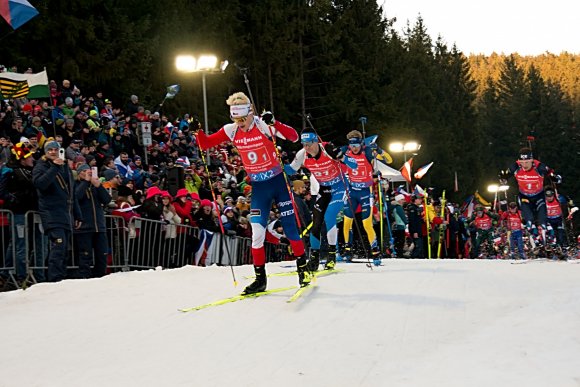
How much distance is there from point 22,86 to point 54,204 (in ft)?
20.4

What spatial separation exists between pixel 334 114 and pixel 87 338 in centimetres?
4013

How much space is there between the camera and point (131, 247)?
1267 centimetres

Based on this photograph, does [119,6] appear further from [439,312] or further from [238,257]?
[439,312]

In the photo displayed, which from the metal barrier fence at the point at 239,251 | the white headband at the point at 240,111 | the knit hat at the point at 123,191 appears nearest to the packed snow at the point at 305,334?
the white headband at the point at 240,111

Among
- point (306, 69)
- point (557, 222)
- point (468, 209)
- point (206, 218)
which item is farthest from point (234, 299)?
point (306, 69)

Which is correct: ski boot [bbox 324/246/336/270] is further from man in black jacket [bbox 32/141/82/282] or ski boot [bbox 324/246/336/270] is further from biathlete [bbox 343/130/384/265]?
man in black jacket [bbox 32/141/82/282]

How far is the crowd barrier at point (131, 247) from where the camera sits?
1028 centimetres

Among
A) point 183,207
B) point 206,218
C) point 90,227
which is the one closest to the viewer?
point 90,227

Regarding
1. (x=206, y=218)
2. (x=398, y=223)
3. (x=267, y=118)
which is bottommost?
(x=398, y=223)

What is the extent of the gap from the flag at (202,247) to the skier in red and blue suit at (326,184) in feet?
10.7

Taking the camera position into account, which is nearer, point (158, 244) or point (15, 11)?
point (15, 11)

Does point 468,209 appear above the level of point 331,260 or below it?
above

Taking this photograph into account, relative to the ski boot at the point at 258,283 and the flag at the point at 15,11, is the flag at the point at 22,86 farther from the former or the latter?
the ski boot at the point at 258,283

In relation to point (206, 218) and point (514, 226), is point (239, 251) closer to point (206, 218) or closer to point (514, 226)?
point (206, 218)
